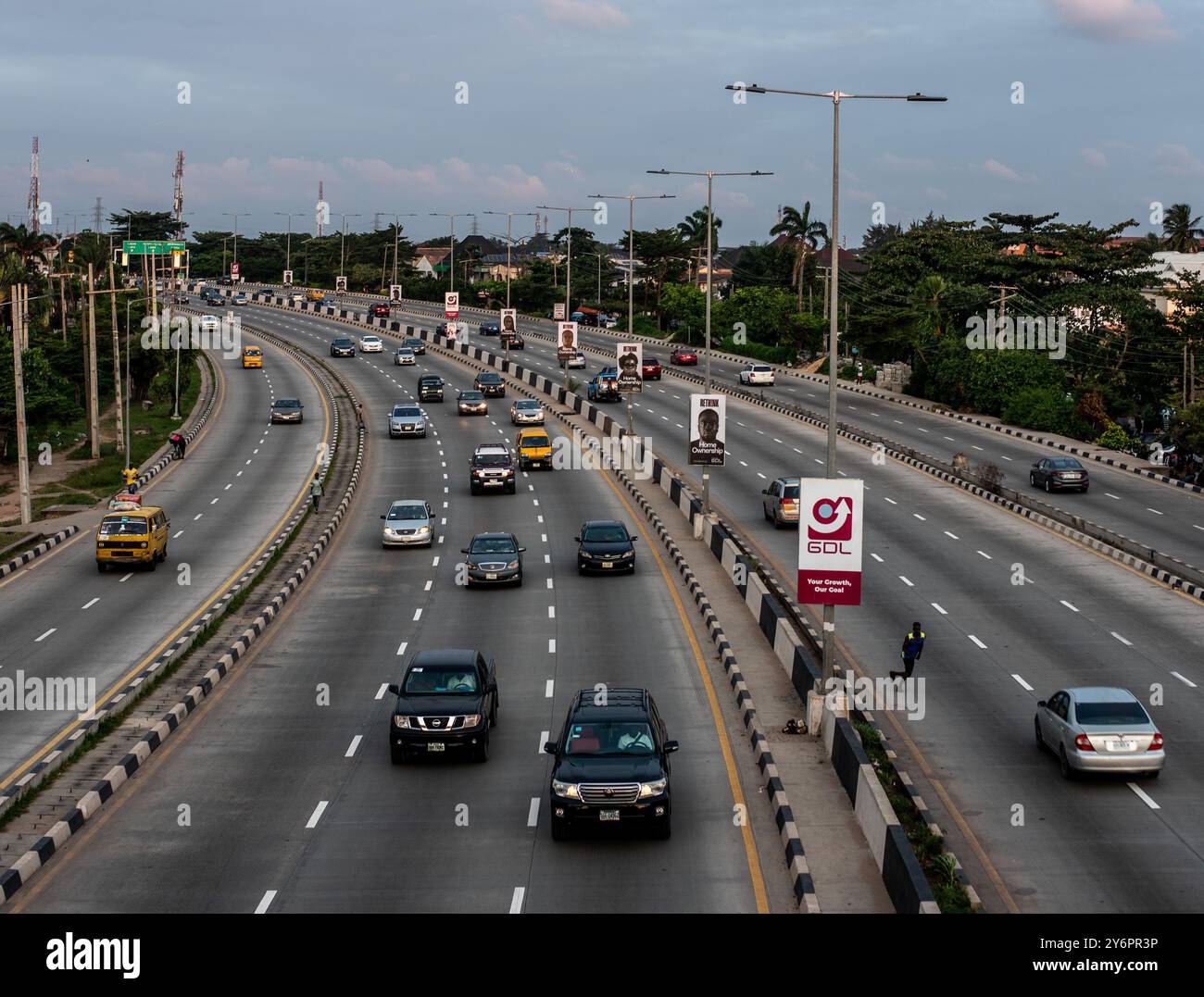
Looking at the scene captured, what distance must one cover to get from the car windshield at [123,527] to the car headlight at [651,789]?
88.5ft

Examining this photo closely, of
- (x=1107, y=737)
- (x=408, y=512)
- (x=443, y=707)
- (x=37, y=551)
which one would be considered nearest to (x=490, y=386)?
(x=408, y=512)

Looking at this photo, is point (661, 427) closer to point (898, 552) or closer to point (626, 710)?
point (898, 552)

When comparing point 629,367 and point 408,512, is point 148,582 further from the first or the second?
point 629,367

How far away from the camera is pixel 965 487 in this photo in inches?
2330

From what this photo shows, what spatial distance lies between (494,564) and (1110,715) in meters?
19.9

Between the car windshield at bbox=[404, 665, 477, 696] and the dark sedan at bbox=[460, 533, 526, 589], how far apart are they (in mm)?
14726

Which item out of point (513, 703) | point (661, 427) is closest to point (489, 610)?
point (513, 703)

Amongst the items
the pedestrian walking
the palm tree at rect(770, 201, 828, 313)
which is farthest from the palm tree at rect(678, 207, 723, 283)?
the pedestrian walking

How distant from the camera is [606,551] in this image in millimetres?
41656

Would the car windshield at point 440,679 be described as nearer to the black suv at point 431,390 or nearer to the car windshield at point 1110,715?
the car windshield at point 1110,715

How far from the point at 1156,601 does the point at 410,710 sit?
22.2 m

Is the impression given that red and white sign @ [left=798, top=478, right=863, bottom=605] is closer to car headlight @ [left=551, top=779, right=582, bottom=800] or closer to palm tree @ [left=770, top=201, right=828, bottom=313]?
car headlight @ [left=551, top=779, right=582, bottom=800]
